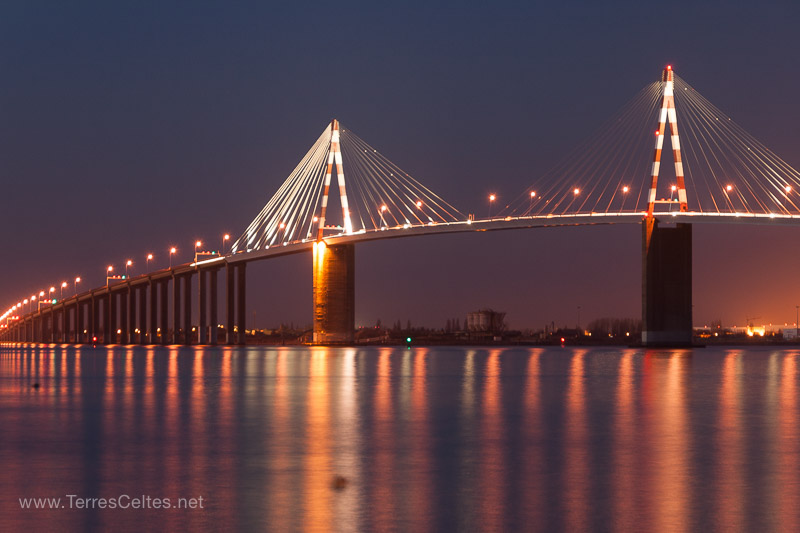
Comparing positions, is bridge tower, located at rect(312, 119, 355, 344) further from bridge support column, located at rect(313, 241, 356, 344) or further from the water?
the water

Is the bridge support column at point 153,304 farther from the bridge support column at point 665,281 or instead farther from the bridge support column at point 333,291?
the bridge support column at point 665,281

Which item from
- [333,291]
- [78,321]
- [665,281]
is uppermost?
[665,281]

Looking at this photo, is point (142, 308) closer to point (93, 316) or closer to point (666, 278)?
point (93, 316)

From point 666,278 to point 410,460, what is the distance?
59.1 metres

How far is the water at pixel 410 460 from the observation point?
353 inches

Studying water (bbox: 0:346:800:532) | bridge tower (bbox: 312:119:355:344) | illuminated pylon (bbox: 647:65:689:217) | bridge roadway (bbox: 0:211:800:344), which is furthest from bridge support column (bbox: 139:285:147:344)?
water (bbox: 0:346:800:532)

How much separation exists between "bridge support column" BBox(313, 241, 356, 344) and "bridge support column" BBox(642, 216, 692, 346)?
23536 mm

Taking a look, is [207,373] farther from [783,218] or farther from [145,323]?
[145,323]

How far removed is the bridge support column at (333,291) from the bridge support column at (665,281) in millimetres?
23536

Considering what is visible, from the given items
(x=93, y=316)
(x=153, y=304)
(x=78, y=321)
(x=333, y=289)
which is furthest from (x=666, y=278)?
(x=78, y=321)

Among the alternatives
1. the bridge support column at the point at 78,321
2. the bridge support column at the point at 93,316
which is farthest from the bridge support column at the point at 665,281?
the bridge support column at the point at 78,321

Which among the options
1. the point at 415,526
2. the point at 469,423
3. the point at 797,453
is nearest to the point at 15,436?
the point at 469,423

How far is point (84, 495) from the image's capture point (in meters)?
9.95

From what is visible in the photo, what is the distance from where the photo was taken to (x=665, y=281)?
69.3m
